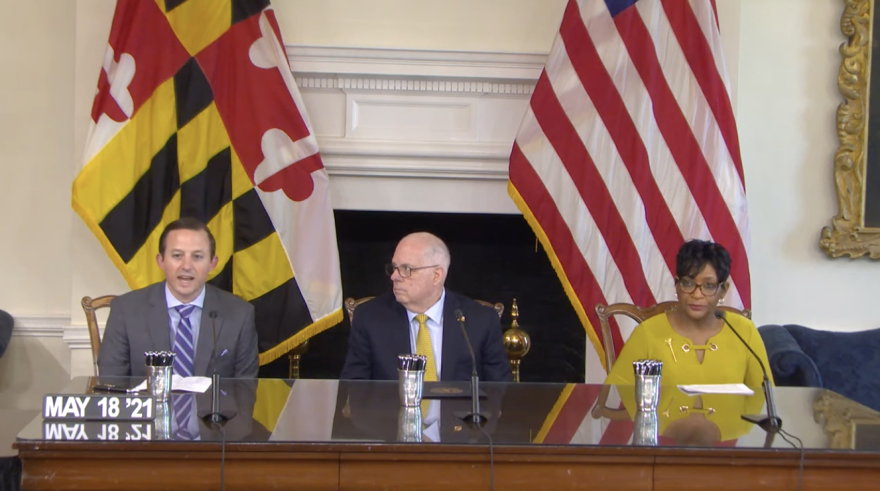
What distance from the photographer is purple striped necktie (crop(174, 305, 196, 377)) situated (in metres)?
2.96

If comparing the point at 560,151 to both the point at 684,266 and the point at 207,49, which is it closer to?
the point at 684,266

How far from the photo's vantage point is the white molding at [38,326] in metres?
4.33

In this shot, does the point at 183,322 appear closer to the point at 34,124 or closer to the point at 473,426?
the point at 473,426

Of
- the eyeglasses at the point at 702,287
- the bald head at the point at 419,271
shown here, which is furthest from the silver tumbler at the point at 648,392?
the bald head at the point at 419,271

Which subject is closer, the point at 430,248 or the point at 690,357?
the point at 690,357

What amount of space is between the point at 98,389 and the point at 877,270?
357 centimetres

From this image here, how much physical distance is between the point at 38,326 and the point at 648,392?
312cm

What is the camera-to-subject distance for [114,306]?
3027mm

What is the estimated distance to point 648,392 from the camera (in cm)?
234

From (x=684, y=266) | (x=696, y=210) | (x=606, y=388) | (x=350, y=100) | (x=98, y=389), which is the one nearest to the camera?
(x=98, y=389)

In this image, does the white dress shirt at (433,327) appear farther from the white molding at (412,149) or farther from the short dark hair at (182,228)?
the white molding at (412,149)

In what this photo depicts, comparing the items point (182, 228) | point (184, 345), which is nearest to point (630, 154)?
point (182, 228)

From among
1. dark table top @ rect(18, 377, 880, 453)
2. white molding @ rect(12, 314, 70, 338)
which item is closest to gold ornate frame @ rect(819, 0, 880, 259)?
dark table top @ rect(18, 377, 880, 453)

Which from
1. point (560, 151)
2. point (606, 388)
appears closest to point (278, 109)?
point (560, 151)
